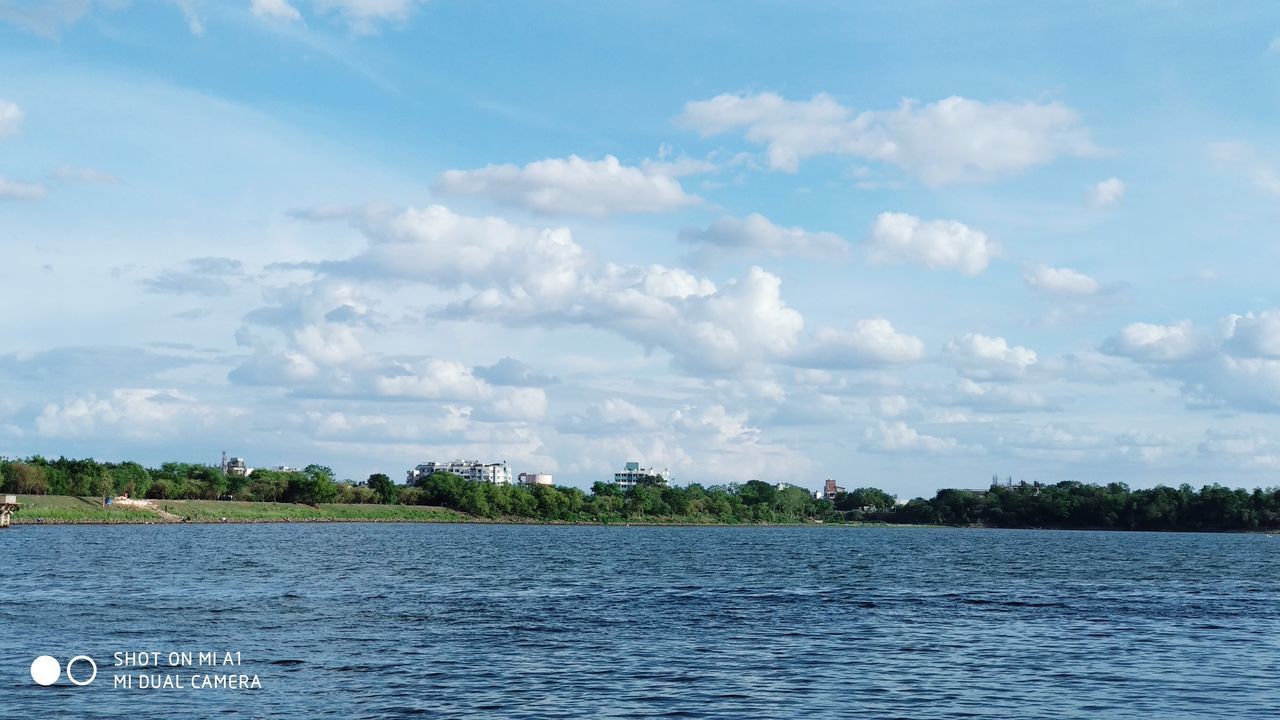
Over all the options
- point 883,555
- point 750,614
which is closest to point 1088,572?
point 883,555

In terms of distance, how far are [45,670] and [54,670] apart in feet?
1.02

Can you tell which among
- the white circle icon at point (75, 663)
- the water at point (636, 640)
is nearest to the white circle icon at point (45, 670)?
the white circle icon at point (75, 663)

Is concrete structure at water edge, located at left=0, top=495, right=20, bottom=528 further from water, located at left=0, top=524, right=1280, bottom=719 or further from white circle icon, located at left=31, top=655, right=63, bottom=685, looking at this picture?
white circle icon, located at left=31, top=655, right=63, bottom=685

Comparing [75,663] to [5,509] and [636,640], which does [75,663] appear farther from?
[5,509]

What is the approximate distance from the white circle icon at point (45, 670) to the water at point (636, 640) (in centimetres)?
53

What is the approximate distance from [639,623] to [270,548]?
8349cm

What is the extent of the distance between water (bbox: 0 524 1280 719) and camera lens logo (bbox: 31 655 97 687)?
1.46 feet

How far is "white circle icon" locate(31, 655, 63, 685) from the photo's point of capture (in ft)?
124

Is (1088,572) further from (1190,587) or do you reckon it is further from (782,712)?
(782,712)

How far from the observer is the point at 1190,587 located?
92.7 meters

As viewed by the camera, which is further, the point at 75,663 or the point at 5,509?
the point at 5,509

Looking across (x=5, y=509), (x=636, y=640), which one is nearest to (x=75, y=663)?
(x=636, y=640)

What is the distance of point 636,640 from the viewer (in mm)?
52406

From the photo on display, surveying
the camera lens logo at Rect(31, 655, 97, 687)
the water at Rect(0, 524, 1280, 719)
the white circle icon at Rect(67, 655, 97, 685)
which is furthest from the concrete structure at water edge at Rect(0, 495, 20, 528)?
the camera lens logo at Rect(31, 655, 97, 687)
